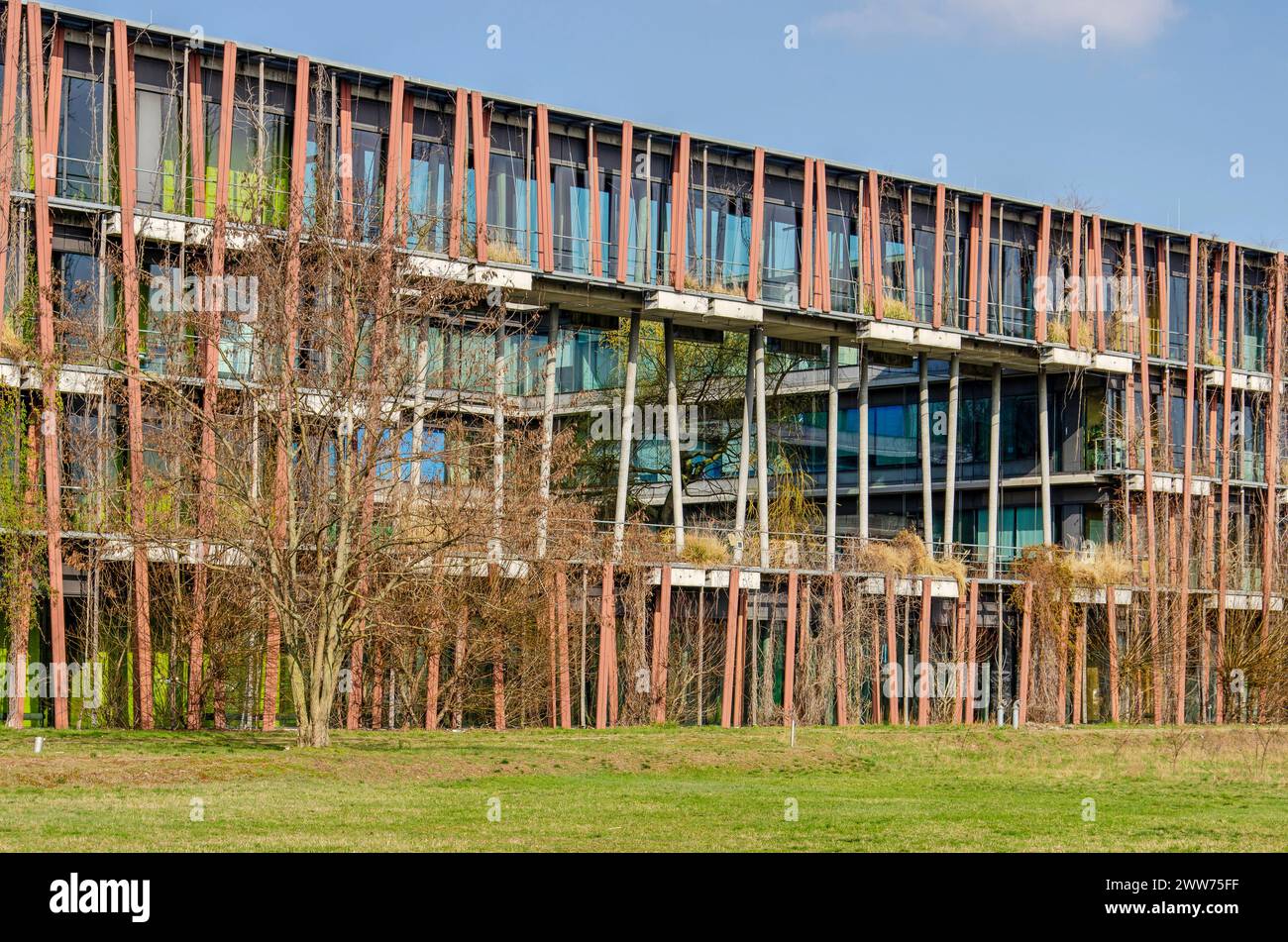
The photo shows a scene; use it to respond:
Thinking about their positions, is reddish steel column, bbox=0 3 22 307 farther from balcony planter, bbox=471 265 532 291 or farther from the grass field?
the grass field

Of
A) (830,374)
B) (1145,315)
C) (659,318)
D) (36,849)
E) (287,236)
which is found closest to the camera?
(36,849)

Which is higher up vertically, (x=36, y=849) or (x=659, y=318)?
(x=659, y=318)

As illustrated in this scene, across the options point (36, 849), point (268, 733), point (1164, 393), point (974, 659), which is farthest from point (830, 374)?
point (36, 849)

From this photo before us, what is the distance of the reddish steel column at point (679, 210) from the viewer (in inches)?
1725

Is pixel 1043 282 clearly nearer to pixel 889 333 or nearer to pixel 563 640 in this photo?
pixel 889 333

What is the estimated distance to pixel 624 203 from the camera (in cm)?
4334

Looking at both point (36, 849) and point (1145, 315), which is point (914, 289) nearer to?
point (1145, 315)

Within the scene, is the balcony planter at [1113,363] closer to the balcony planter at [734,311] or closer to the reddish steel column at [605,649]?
the balcony planter at [734,311]

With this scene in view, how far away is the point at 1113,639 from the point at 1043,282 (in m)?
10.00

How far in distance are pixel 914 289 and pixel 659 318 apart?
7.95 m

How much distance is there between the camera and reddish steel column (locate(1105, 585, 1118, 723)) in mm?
50312

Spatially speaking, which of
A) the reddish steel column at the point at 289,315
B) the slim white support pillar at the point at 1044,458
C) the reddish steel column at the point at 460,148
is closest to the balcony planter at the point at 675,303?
the reddish steel column at the point at 460,148

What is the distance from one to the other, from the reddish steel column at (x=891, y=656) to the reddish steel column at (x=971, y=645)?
2728 millimetres

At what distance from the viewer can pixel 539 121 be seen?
137 feet
